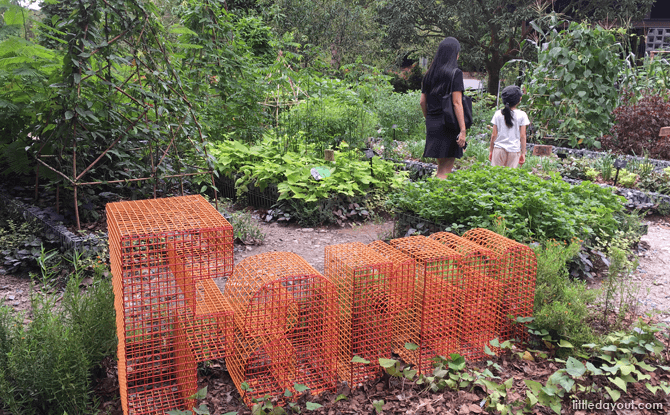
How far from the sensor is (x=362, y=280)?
2570 millimetres

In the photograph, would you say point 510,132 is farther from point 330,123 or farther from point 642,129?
point 642,129

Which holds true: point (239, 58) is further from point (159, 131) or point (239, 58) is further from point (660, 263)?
point (660, 263)

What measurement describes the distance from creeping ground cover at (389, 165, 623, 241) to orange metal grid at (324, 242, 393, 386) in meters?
1.75

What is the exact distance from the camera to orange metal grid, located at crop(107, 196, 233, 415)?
2.12 metres

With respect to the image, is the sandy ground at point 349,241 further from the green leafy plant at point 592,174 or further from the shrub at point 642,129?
the shrub at point 642,129

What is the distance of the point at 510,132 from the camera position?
19.4ft

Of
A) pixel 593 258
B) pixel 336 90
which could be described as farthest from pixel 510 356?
pixel 336 90

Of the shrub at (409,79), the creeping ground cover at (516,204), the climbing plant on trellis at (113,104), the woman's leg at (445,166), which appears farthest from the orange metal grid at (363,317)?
the shrub at (409,79)

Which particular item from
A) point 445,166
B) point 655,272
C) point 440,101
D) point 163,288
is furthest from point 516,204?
point 163,288

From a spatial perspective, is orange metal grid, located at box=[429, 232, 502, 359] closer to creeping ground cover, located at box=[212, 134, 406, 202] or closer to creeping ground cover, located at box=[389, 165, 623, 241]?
creeping ground cover, located at box=[389, 165, 623, 241]

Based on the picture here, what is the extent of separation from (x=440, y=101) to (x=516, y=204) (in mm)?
1890

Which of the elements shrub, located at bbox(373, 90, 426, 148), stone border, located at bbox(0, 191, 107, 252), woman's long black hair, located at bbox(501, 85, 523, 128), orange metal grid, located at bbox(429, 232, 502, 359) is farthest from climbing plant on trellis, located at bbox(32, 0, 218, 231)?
shrub, located at bbox(373, 90, 426, 148)

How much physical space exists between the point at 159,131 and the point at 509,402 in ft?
12.8

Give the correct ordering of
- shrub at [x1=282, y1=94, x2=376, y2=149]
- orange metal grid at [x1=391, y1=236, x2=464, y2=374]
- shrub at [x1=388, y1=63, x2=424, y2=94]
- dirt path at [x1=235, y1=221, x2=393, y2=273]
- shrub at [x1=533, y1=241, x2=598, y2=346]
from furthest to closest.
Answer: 1. shrub at [x1=388, y1=63, x2=424, y2=94]
2. shrub at [x1=282, y1=94, x2=376, y2=149]
3. dirt path at [x1=235, y1=221, x2=393, y2=273]
4. shrub at [x1=533, y1=241, x2=598, y2=346]
5. orange metal grid at [x1=391, y1=236, x2=464, y2=374]
